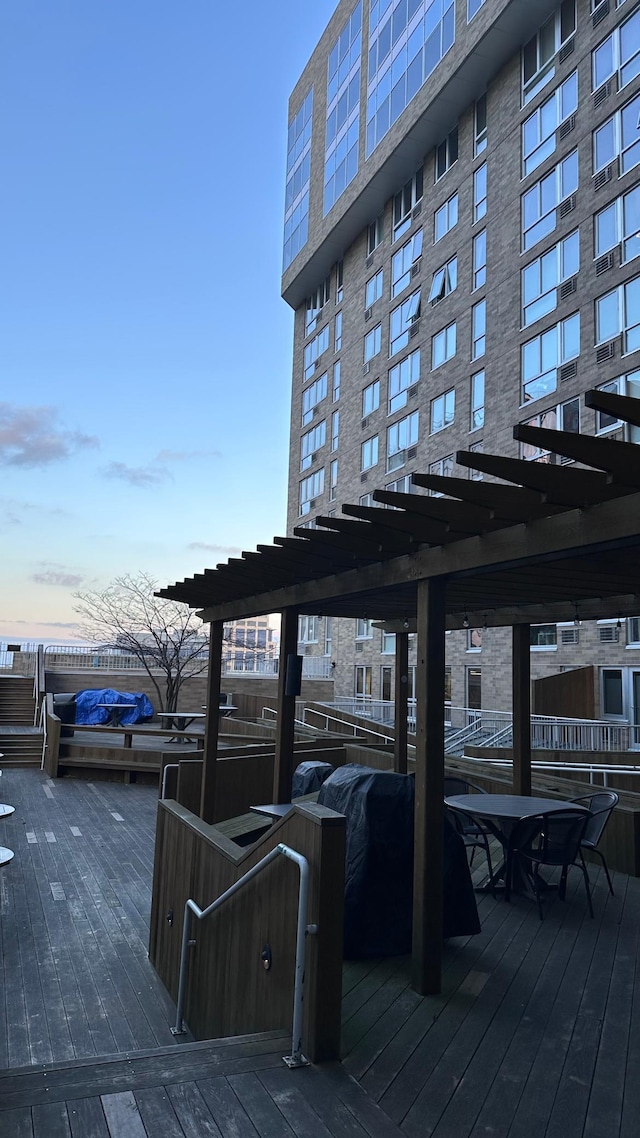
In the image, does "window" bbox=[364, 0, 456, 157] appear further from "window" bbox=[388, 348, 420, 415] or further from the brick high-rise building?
"window" bbox=[388, 348, 420, 415]

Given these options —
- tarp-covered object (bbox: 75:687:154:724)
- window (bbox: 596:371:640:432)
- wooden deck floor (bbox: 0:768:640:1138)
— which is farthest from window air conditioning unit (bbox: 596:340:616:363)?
tarp-covered object (bbox: 75:687:154:724)

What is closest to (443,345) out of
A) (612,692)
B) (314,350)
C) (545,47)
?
(545,47)

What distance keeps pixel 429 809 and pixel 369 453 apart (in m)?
25.0

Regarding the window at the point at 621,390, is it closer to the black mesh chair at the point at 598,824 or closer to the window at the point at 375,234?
the black mesh chair at the point at 598,824

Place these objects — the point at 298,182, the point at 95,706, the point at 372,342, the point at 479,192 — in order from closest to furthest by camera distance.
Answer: the point at 95,706 < the point at 479,192 < the point at 372,342 < the point at 298,182

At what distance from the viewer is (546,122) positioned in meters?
19.8

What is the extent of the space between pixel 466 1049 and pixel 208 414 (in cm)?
2914

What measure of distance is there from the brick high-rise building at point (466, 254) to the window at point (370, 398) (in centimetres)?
20

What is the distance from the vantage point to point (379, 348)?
93.7ft

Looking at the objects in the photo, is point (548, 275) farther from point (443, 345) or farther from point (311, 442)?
point (311, 442)

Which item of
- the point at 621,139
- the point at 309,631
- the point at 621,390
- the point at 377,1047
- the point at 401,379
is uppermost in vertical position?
the point at 621,139

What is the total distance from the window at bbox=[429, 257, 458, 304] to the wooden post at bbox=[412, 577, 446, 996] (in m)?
21.2

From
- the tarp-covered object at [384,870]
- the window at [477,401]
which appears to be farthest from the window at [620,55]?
the tarp-covered object at [384,870]

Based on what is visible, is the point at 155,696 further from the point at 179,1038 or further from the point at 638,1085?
the point at 638,1085
